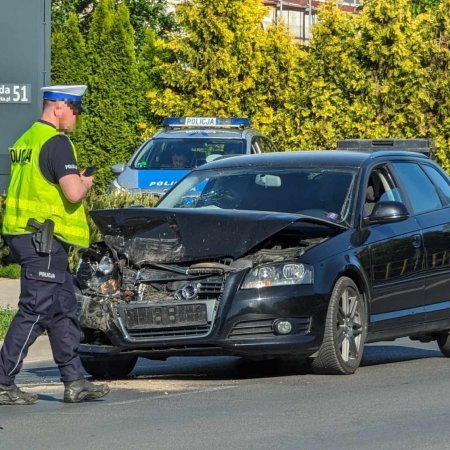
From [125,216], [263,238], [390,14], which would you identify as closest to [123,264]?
[125,216]

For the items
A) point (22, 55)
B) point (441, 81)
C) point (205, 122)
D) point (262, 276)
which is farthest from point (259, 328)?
point (441, 81)

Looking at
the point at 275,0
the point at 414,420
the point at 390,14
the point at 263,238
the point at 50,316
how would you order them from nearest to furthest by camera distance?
the point at 414,420 < the point at 50,316 < the point at 263,238 < the point at 390,14 < the point at 275,0

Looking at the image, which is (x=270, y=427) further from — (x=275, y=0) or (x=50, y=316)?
(x=275, y=0)

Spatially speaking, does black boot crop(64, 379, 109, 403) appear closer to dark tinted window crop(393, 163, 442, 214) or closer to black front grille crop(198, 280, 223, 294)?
black front grille crop(198, 280, 223, 294)

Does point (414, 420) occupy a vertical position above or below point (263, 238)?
below

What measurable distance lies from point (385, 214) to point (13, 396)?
10.4ft

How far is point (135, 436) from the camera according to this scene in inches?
306

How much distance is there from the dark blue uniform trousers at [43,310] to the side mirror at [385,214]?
104 inches

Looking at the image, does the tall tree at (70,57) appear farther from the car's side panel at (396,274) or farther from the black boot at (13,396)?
the black boot at (13,396)

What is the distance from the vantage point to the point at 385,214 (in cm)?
1065

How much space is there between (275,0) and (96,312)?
150ft

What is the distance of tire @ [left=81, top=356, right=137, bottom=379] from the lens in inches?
413

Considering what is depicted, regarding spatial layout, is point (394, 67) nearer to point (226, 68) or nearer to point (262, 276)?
point (226, 68)

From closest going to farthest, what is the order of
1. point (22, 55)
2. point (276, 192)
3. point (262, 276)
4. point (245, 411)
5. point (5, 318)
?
point (245, 411), point (262, 276), point (276, 192), point (5, 318), point (22, 55)
